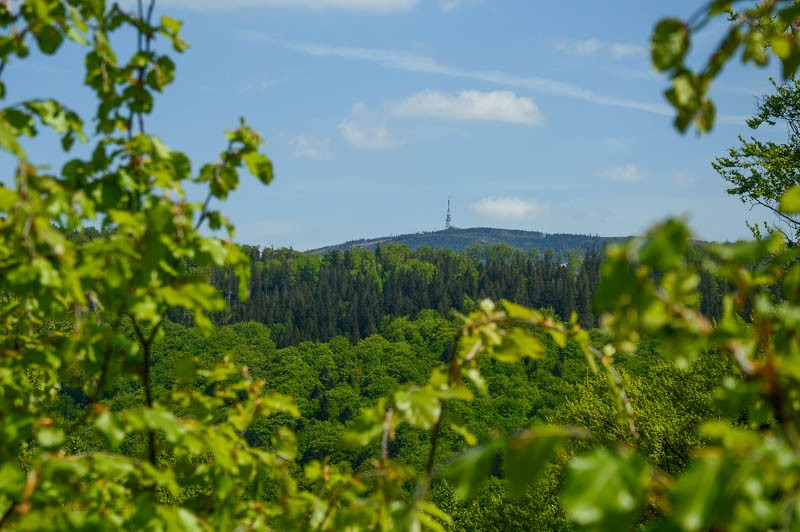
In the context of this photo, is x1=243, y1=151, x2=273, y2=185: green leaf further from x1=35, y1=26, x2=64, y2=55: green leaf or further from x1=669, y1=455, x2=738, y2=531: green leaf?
A: x1=669, y1=455, x2=738, y2=531: green leaf

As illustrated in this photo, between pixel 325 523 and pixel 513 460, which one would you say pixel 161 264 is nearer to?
pixel 325 523

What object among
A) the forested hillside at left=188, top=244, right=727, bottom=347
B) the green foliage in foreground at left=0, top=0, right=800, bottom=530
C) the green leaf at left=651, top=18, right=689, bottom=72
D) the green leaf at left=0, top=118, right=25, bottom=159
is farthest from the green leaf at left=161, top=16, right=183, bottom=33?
the forested hillside at left=188, top=244, right=727, bottom=347

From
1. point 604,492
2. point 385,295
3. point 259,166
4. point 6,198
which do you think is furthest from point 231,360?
point 385,295

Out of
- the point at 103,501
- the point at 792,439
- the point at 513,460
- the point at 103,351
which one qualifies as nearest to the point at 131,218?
the point at 103,351

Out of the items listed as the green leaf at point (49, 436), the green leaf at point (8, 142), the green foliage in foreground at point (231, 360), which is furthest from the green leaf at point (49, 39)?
the green leaf at point (49, 436)

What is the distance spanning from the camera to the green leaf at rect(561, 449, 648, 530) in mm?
1311

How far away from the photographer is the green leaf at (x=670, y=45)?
180 cm

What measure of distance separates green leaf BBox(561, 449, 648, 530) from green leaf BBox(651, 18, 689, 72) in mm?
1075

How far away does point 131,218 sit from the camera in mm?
2668

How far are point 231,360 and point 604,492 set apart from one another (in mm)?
2555

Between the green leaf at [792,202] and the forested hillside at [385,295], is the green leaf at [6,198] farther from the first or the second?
the forested hillside at [385,295]

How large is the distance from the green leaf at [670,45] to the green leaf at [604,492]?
42.3 inches

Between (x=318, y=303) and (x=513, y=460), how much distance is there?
153 meters

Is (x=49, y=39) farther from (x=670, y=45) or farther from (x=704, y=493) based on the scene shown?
(x=704, y=493)
